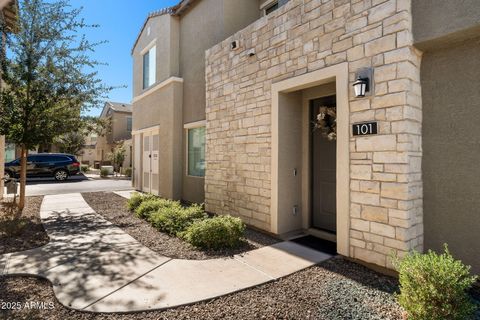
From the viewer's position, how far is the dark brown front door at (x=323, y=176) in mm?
5418

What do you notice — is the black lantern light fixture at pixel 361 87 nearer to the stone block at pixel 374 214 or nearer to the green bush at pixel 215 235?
the stone block at pixel 374 214

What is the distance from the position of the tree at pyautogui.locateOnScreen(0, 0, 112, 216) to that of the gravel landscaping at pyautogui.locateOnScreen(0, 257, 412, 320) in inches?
193

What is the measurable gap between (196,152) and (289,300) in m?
6.56

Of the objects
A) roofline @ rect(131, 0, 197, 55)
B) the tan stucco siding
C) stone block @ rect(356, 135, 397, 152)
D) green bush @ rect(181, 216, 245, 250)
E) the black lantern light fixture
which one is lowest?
green bush @ rect(181, 216, 245, 250)

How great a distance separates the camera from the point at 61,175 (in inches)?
700

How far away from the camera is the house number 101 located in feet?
12.8

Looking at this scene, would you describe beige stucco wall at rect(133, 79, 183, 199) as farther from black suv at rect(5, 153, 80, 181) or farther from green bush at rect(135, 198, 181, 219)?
black suv at rect(5, 153, 80, 181)

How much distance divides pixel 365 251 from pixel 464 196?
4.79ft

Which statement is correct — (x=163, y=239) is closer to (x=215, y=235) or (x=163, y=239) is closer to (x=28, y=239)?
(x=215, y=235)

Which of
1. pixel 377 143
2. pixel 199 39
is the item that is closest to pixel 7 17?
pixel 199 39

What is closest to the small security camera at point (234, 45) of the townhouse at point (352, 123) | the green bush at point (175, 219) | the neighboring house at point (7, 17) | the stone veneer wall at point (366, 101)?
the townhouse at point (352, 123)

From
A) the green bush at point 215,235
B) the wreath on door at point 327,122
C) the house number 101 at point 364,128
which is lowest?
the green bush at point 215,235

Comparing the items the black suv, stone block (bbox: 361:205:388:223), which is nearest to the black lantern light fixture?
stone block (bbox: 361:205:388:223)

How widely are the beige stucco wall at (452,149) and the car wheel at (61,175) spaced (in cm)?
1991
